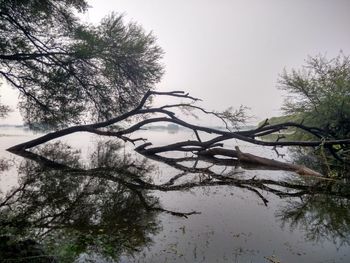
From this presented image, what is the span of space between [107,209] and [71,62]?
10.4 m

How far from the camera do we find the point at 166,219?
6.63 metres

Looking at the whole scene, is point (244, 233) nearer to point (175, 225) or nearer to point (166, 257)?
point (175, 225)

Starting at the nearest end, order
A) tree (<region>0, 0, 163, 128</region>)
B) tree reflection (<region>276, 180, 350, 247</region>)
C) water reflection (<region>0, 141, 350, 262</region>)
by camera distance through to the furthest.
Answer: water reflection (<region>0, 141, 350, 262</region>) < tree reflection (<region>276, 180, 350, 247</region>) < tree (<region>0, 0, 163, 128</region>)

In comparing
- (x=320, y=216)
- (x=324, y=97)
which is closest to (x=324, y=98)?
(x=324, y=97)

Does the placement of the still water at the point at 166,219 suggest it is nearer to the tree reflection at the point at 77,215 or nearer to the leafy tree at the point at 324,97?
the tree reflection at the point at 77,215

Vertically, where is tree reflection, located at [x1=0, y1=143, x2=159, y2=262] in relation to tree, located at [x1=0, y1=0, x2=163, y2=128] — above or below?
below

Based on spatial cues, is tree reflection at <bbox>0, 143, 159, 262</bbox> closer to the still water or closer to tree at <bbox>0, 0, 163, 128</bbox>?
the still water

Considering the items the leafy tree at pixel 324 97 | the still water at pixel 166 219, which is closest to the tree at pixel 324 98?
the leafy tree at pixel 324 97

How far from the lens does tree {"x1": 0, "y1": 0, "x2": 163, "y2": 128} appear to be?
44.5ft

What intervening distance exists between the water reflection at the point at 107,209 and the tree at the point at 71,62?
425cm

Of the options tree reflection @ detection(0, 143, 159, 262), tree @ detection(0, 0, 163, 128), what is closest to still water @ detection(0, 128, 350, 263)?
tree reflection @ detection(0, 143, 159, 262)

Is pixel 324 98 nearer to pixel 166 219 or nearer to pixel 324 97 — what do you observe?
pixel 324 97

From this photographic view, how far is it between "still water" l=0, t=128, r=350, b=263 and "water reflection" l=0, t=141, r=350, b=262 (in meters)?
0.02

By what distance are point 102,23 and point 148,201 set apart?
11.9 m
